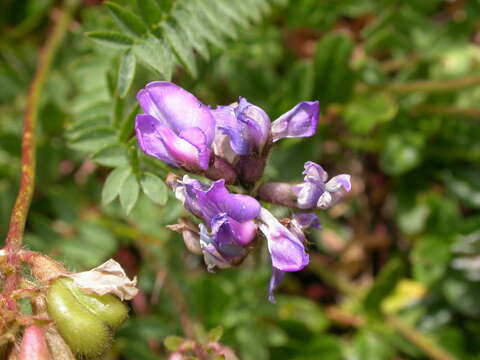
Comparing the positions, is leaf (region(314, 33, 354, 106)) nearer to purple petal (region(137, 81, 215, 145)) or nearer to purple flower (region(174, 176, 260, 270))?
purple petal (region(137, 81, 215, 145))

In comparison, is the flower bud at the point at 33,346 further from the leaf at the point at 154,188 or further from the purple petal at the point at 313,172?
the purple petal at the point at 313,172

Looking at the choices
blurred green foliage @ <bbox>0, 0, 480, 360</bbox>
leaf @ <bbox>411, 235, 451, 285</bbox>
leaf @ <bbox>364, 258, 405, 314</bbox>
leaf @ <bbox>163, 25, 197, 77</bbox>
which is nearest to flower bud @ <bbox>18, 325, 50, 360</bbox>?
leaf @ <bbox>163, 25, 197, 77</bbox>

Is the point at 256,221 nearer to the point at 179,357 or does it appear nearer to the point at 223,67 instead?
the point at 179,357

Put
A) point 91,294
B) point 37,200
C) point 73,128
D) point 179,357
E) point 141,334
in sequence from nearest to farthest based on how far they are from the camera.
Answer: point 91,294 → point 179,357 → point 73,128 → point 141,334 → point 37,200

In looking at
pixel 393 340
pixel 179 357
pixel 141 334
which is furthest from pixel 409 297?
pixel 179 357

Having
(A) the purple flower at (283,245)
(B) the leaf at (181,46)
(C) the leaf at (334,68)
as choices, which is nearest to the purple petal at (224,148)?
(A) the purple flower at (283,245)

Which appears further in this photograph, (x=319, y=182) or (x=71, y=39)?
(x=71, y=39)

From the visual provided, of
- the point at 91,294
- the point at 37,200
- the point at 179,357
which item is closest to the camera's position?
the point at 91,294
